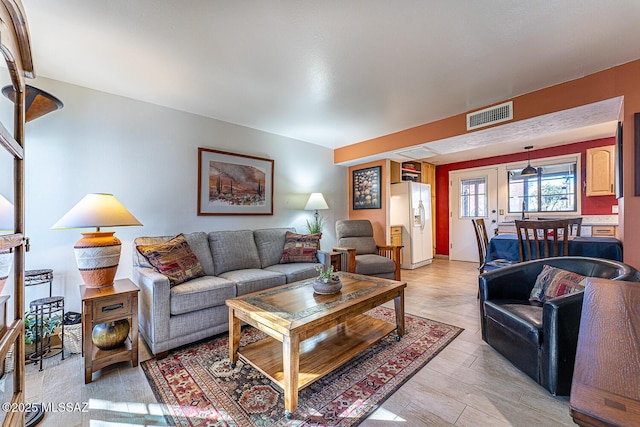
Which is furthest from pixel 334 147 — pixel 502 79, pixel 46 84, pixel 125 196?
pixel 46 84

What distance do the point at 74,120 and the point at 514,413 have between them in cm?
404

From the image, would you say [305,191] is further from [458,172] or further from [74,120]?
[458,172]

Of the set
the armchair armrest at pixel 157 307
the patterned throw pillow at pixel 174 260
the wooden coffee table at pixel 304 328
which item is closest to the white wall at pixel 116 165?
the patterned throw pillow at pixel 174 260

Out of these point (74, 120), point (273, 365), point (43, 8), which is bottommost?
point (273, 365)

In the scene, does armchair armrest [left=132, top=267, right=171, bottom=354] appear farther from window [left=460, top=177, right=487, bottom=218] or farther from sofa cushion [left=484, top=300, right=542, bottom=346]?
window [left=460, top=177, right=487, bottom=218]

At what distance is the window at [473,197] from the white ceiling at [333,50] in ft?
9.40

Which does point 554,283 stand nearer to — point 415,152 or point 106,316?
point 415,152

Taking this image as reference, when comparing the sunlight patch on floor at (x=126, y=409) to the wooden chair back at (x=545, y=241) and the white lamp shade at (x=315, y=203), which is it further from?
the wooden chair back at (x=545, y=241)

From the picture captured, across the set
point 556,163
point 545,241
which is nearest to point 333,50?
point 545,241

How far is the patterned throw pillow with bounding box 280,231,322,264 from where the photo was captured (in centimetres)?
336

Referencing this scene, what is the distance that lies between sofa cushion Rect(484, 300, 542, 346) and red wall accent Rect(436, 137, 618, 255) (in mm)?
4032

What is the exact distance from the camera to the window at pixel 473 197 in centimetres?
582

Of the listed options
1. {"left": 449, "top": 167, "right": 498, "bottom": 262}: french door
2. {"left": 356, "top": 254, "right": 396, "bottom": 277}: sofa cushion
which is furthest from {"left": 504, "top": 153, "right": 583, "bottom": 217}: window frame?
{"left": 356, "top": 254, "right": 396, "bottom": 277}: sofa cushion

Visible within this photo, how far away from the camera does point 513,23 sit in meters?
1.75
